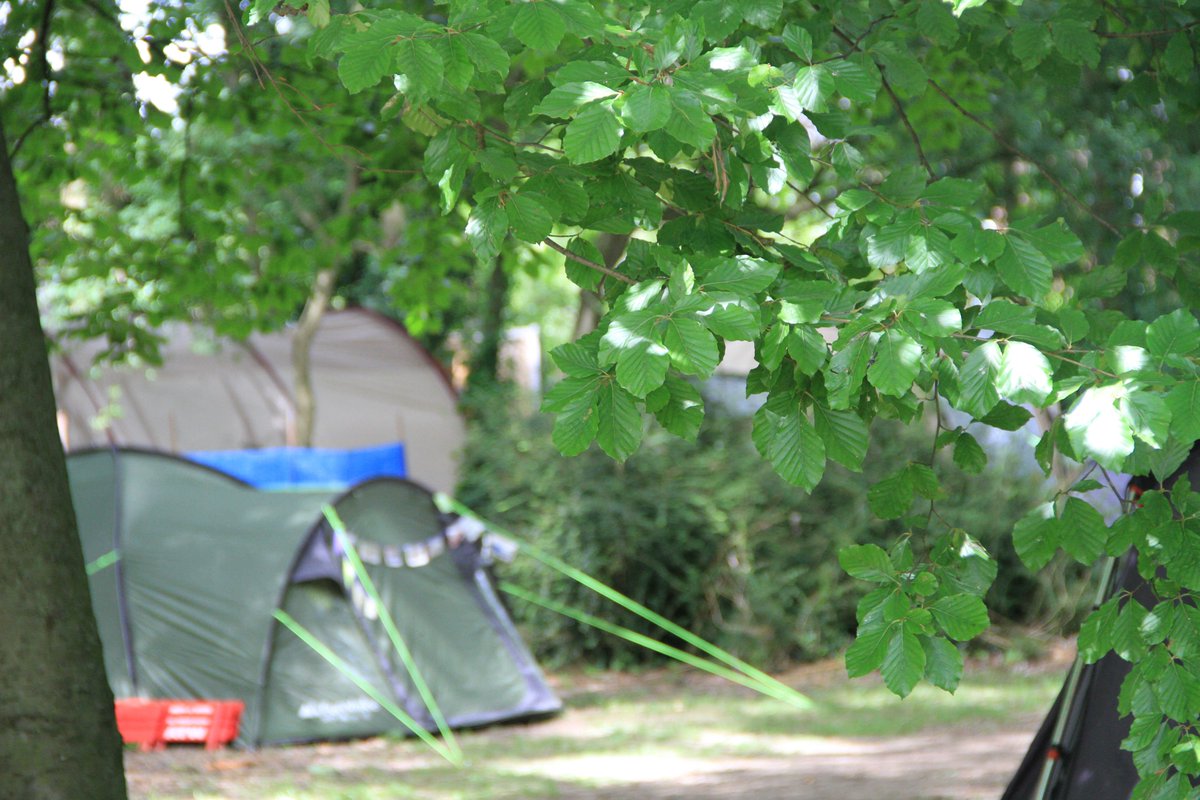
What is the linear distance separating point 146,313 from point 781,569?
5.14 metres

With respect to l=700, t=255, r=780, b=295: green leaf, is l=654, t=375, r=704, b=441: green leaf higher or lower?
lower

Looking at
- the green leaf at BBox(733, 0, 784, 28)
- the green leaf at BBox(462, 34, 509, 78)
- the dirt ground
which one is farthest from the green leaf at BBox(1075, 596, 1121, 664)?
the dirt ground

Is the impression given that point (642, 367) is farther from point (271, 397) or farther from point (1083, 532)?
point (271, 397)

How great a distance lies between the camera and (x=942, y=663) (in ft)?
6.59

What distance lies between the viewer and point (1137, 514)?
7.28 ft

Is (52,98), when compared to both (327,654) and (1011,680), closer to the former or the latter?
(327,654)

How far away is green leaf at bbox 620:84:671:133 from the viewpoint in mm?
1740

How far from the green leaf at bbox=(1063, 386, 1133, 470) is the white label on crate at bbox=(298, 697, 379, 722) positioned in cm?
585

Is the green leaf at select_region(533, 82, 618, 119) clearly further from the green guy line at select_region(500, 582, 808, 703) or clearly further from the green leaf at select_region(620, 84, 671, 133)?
the green guy line at select_region(500, 582, 808, 703)

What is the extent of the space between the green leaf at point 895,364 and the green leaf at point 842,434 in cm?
22

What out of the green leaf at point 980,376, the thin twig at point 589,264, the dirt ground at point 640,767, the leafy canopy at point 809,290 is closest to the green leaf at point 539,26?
the leafy canopy at point 809,290

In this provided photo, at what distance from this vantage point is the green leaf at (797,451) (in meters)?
1.95

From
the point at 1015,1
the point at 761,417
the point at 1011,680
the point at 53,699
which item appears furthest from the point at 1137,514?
the point at 1011,680

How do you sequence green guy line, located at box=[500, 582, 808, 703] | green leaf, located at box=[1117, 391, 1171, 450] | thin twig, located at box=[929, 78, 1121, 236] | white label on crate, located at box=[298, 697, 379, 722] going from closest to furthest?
green leaf, located at box=[1117, 391, 1171, 450] < thin twig, located at box=[929, 78, 1121, 236] < white label on crate, located at box=[298, 697, 379, 722] < green guy line, located at box=[500, 582, 808, 703]
